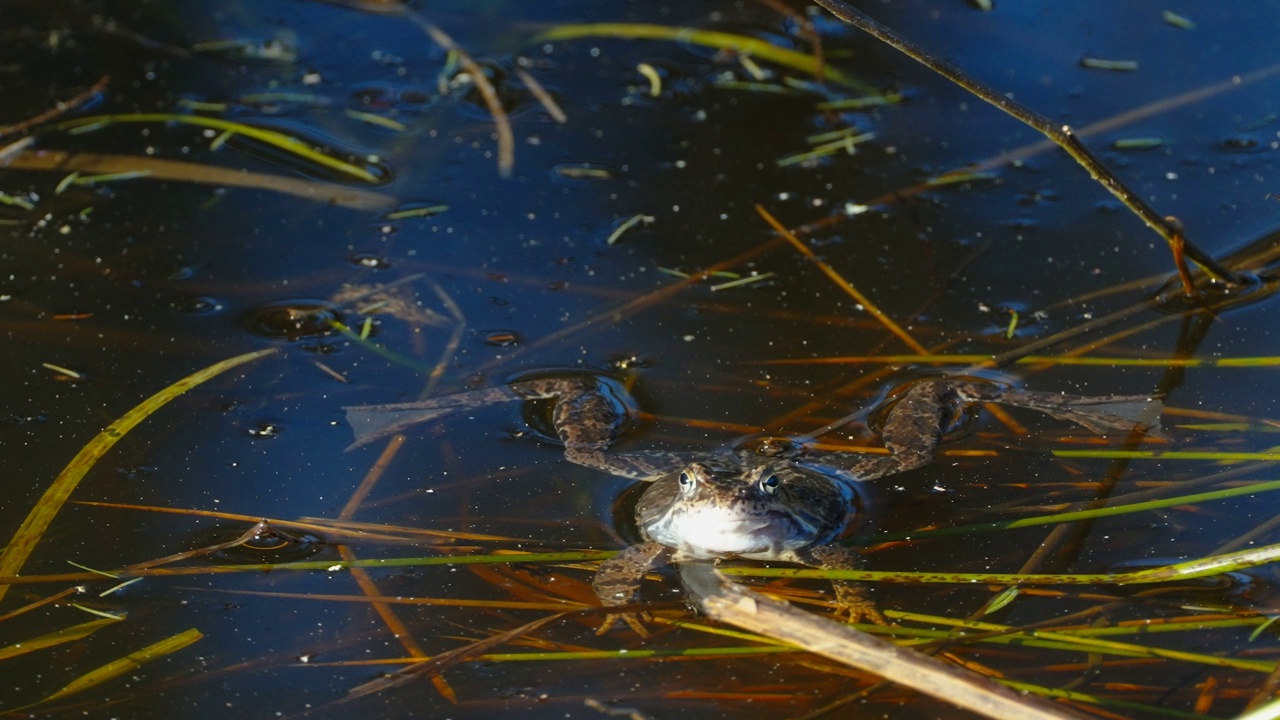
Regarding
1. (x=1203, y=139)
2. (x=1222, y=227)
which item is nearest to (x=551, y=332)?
(x=1222, y=227)

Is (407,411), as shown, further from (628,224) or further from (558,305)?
(628,224)

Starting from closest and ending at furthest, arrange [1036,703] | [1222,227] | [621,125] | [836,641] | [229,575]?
[1036,703]
[836,641]
[229,575]
[1222,227]
[621,125]

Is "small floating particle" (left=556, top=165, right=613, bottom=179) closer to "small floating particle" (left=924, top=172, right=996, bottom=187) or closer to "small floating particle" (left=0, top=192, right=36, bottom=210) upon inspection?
"small floating particle" (left=924, top=172, right=996, bottom=187)

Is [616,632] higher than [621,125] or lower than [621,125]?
lower

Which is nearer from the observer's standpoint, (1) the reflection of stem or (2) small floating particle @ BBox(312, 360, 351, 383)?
(1) the reflection of stem

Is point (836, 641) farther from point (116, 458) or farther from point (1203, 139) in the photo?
point (1203, 139)

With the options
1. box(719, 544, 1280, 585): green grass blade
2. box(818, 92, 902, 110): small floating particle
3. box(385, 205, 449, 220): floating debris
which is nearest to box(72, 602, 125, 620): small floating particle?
box(719, 544, 1280, 585): green grass blade

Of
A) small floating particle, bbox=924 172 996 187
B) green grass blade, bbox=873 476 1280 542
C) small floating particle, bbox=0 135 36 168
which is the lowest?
green grass blade, bbox=873 476 1280 542
